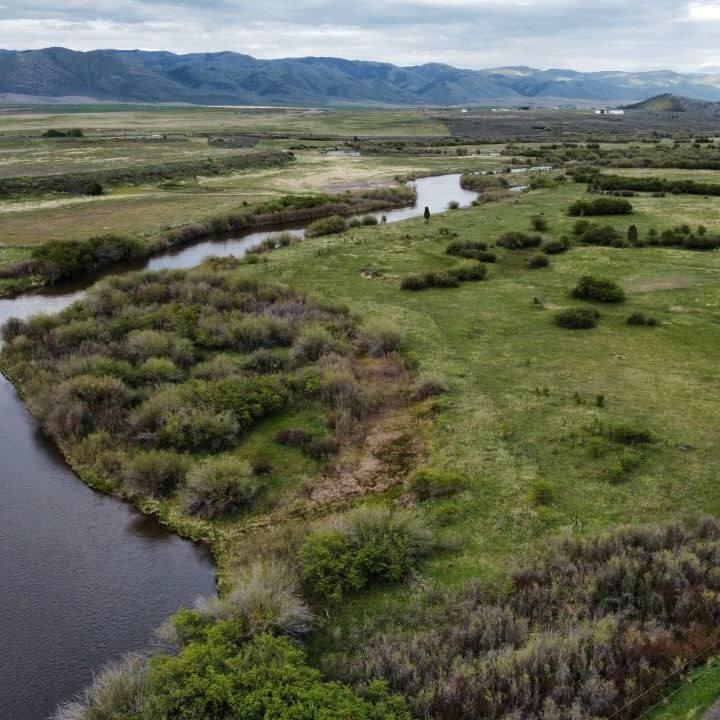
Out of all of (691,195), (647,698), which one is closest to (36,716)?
(647,698)

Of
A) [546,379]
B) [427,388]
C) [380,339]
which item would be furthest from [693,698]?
[380,339]

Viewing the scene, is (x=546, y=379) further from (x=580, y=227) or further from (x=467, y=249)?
(x=580, y=227)

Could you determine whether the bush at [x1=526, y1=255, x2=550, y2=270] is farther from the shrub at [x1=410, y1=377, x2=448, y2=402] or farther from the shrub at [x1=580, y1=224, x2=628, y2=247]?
the shrub at [x1=410, y1=377, x2=448, y2=402]

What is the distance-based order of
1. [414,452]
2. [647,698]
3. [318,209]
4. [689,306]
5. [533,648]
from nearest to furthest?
[647,698]
[533,648]
[414,452]
[689,306]
[318,209]

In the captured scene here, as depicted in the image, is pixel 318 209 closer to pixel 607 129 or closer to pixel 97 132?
pixel 97 132

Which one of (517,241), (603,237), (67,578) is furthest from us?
(603,237)

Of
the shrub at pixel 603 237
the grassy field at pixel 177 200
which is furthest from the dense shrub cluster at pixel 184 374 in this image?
the shrub at pixel 603 237

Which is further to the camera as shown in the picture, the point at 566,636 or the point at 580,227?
the point at 580,227
